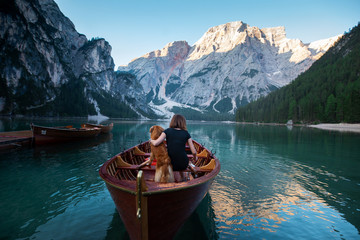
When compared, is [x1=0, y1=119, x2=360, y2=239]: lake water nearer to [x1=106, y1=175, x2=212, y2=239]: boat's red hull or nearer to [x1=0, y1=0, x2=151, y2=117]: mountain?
[x1=106, y1=175, x2=212, y2=239]: boat's red hull

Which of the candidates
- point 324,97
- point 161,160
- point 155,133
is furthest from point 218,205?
point 324,97

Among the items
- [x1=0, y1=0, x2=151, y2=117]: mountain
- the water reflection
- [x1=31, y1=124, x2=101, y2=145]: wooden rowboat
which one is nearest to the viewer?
the water reflection

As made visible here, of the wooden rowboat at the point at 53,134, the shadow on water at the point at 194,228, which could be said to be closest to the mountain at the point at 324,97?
the shadow on water at the point at 194,228

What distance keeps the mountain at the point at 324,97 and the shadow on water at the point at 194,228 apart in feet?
298

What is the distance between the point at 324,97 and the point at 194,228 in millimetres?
116406

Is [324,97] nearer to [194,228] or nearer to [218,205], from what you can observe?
[218,205]

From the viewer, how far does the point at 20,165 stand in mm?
13656

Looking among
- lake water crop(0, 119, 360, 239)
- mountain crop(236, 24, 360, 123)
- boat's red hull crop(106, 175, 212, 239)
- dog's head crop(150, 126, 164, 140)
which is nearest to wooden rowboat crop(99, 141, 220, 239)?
boat's red hull crop(106, 175, 212, 239)

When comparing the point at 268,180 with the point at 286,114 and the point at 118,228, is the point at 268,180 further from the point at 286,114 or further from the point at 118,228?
the point at 286,114

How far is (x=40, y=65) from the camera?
122m

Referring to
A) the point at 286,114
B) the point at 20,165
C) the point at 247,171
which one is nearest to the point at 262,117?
the point at 286,114

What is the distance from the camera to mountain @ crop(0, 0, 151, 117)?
9869 cm

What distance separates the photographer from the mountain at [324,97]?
7869cm

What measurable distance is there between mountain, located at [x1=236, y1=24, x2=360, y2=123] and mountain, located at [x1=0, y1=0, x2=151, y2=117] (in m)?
139
